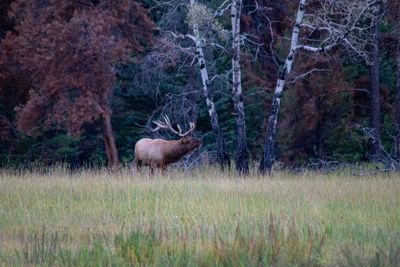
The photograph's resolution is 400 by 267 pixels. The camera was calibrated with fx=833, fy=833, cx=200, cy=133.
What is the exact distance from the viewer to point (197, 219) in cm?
1156

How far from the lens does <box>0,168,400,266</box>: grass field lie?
337 inches

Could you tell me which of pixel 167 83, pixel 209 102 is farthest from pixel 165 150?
pixel 167 83

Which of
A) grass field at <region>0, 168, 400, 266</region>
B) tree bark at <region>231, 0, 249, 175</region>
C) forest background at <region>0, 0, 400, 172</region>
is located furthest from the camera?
forest background at <region>0, 0, 400, 172</region>

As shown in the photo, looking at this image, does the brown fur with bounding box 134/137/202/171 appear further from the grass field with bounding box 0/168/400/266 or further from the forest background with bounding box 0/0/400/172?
the grass field with bounding box 0/168/400/266

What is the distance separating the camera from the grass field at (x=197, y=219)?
8.56 metres

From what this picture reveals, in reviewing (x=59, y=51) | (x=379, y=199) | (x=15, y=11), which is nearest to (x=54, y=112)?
(x=59, y=51)

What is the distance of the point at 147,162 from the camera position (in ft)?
69.5

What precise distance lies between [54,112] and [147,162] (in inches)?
136

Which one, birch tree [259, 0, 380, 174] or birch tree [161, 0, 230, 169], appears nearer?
birch tree [259, 0, 380, 174]

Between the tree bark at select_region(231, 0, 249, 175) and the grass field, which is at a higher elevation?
the tree bark at select_region(231, 0, 249, 175)

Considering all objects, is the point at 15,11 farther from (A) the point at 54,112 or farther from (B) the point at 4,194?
(B) the point at 4,194

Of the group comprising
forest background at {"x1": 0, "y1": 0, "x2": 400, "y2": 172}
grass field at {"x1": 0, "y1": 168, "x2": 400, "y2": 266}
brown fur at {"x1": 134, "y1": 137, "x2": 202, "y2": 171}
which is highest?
forest background at {"x1": 0, "y1": 0, "x2": 400, "y2": 172}

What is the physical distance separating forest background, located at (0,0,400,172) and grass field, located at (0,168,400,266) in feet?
16.8

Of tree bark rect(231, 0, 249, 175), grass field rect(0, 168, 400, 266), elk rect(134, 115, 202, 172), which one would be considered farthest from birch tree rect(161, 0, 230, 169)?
grass field rect(0, 168, 400, 266)
